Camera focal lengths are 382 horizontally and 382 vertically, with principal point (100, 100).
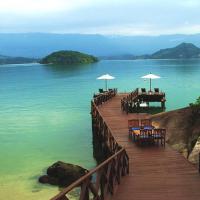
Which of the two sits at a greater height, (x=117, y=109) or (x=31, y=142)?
(x=117, y=109)

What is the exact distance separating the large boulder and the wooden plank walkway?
9.80ft

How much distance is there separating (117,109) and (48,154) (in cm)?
952

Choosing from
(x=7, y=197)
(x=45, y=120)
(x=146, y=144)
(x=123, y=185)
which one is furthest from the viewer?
(x=45, y=120)

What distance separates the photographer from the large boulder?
1967 centimetres

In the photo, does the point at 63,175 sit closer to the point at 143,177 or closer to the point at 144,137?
the point at 144,137

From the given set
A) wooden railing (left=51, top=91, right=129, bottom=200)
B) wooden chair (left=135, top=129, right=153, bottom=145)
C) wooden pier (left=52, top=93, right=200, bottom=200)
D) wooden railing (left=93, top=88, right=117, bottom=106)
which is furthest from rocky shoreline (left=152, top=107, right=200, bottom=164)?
wooden railing (left=93, top=88, right=117, bottom=106)

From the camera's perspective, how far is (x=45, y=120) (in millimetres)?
42062

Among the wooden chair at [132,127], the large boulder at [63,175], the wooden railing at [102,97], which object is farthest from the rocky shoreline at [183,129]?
the wooden railing at [102,97]

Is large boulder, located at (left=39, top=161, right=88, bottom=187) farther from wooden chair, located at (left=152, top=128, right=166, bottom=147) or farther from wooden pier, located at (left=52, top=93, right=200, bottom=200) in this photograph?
wooden chair, located at (left=152, top=128, right=166, bottom=147)

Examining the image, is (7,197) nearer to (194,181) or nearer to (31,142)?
(194,181)

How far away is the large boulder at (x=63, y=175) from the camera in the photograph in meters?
19.7

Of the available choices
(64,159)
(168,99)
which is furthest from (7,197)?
(168,99)

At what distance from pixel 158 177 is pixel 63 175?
264 inches

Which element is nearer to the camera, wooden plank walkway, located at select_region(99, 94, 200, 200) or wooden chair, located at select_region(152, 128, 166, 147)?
wooden plank walkway, located at select_region(99, 94, 200, 200)
